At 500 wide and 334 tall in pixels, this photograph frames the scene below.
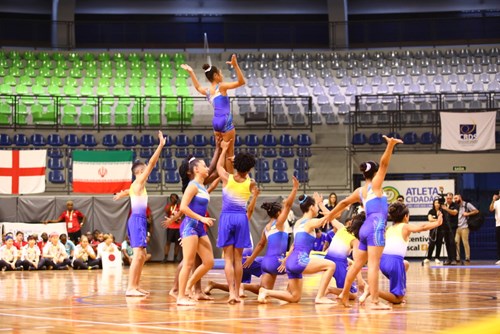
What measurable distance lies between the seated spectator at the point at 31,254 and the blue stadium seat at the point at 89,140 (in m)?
5.51

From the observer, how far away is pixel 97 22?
34.1 meters

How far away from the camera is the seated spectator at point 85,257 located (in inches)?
880

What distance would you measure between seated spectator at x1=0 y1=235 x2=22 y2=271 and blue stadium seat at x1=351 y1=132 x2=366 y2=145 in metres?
10.9

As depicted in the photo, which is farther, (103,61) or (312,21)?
(312,21)

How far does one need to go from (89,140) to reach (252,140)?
5.08 metres

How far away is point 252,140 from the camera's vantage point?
89.4ft

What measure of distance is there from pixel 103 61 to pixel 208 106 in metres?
4.86

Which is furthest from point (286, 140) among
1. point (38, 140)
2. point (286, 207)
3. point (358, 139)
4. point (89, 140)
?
point (286, 207)

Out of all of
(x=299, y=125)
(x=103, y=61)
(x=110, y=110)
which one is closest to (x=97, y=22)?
(x=103, y=61)

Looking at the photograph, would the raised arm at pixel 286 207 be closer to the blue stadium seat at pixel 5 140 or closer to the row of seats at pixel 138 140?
the row of seats at pixel 138 140

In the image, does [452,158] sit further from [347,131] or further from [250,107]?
[250,107]

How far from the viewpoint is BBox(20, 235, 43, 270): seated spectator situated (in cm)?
2183

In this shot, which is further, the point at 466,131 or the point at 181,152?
the point at 181,152

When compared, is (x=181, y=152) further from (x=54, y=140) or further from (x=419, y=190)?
(x=419, y=190)
